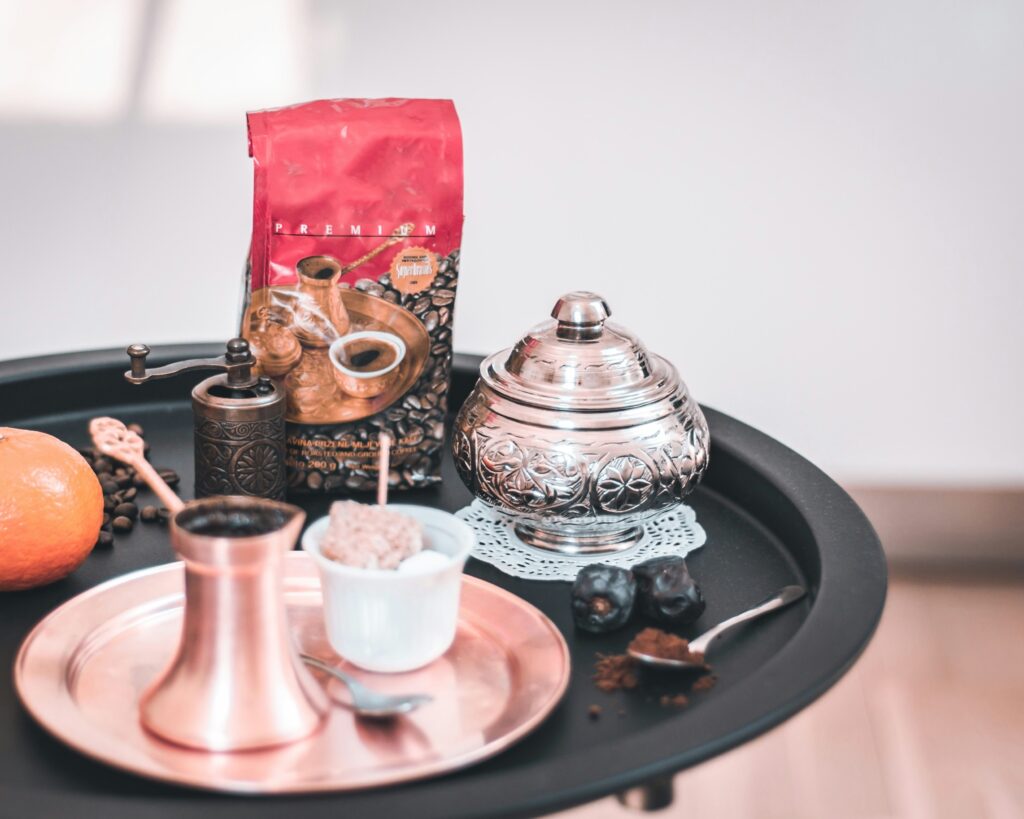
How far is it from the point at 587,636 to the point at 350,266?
1.46 ft

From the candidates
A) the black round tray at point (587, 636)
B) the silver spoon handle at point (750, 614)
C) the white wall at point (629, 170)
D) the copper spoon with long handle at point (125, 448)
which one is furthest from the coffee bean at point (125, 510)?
the white wall at point (629, 170)

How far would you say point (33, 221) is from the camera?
218cm

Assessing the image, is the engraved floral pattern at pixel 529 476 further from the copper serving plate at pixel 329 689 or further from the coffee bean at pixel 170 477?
the coffee bean at pixel 170 477

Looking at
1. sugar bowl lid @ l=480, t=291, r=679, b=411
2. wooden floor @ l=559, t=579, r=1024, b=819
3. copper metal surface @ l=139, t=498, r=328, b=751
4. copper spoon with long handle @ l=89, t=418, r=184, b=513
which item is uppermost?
sugar bowl lid @ l=480, t=291, r=679, b=411

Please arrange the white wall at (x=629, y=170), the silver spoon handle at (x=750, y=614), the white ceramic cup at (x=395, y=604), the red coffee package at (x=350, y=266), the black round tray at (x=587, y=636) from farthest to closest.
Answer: the white wall at (x=629, y=170) → the red coffee package at (x=350, y=266) → the silver spoon handle at (x=750, y=614) → the white ceramic cup at (x=395, y=604) → the black round tray at (x=587, y=636)

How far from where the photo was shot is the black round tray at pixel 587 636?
716 millimetres

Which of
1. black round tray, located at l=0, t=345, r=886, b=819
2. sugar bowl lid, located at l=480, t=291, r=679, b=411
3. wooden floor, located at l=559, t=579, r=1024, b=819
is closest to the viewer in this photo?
black round tray, located at l=0, t=345, r=886, b=819

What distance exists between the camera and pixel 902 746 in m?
1.98

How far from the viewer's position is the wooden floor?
1.86m

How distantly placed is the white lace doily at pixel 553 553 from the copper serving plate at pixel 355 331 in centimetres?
14

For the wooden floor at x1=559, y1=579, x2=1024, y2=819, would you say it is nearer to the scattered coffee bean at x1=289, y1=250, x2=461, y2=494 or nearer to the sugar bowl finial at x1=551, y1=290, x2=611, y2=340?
the scattered coffee bean at x1=289, y1=250, x2=461, y2=494

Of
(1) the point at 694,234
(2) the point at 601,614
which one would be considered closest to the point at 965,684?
(1) the point at 694,234

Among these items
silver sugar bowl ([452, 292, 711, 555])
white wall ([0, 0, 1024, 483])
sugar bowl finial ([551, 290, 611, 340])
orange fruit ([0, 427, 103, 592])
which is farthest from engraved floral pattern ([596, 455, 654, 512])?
white wall ([0, 0, 1024, 483])

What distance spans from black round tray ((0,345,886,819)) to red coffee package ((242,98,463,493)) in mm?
92
